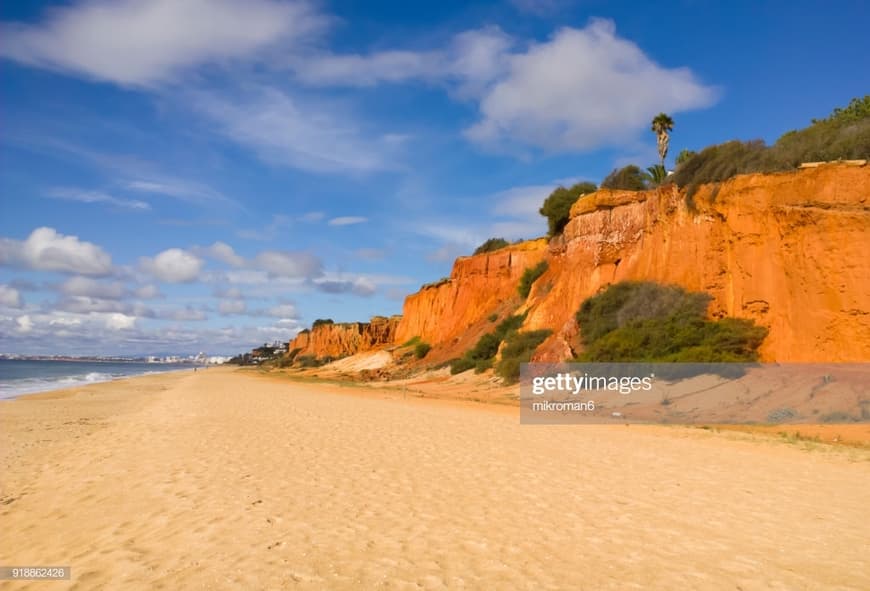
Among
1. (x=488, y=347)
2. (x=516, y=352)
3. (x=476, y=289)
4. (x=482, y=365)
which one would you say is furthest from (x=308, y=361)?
(x=516, y=352)

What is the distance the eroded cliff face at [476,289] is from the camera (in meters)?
44.8

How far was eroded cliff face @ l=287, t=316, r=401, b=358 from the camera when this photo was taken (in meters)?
82.2

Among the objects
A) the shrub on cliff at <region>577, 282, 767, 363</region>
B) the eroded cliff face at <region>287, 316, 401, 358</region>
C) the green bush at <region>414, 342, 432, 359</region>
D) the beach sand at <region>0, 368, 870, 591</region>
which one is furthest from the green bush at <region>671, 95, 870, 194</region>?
the eroded cliff face at <region>287, 316, 401, 358</region>

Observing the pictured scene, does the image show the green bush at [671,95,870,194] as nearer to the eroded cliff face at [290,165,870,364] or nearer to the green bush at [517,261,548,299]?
the eroded cliff face at [290,165,870,364]

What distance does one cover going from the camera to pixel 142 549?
18.1ft

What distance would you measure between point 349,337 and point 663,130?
6013cm

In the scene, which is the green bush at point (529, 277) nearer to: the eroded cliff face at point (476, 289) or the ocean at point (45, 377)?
the eroded cliff face at point (476, 289)

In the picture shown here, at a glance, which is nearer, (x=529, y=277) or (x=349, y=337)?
(x=529, y=277)

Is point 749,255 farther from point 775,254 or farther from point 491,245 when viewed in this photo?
point 491,245

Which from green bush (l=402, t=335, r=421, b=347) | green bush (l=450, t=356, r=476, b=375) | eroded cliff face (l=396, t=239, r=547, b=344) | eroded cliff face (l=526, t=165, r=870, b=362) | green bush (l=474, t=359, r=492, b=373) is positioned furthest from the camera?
green bush (l=402, t=335, r=421, b=347)

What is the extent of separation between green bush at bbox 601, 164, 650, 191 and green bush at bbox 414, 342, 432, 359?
74.7 ft

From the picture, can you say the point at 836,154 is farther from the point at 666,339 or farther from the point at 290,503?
the point at 290,503

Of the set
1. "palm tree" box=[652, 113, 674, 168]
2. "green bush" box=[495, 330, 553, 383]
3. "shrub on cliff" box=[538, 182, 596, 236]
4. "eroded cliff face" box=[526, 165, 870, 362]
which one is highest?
"palm tree" box=[652, 113, 674, 168]

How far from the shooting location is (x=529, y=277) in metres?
40.6
